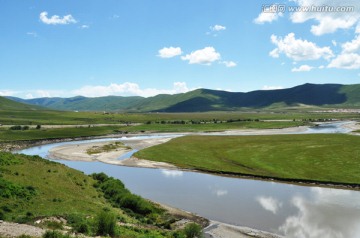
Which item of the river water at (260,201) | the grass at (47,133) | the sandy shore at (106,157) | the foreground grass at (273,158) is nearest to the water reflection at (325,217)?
the river water at (260,201)

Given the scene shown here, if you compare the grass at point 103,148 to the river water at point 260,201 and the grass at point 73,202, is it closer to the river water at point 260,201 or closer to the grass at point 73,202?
the river water at point 260,201

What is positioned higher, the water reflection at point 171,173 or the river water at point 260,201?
the water reflection at point 171,173

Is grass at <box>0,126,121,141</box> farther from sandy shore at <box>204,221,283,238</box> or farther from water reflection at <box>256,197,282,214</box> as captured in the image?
sandy shore at <box>204,221,283,238</box>

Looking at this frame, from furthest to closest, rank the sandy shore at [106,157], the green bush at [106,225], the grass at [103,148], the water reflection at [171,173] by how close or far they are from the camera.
Result: the grass at [103,148]
the sandy shore at [106,157]
the water reflection at [171,173]
the green bush at [106,225]

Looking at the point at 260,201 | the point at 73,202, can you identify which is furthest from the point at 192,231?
the point at 260,201

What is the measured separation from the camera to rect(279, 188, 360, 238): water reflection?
134 feet

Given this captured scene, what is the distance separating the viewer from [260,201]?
2148 inches

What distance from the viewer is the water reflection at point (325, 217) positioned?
40969mm

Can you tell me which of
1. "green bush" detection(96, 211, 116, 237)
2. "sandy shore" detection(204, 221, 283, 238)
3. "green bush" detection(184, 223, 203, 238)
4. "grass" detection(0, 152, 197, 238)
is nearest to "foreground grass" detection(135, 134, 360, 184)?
"sandy shore" detection(204, 221, 283, 238)

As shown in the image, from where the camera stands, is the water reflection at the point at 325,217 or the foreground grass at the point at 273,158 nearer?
the water reflection at the point at 325,217

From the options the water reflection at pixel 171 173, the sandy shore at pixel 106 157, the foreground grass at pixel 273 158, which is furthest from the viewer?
the sandy shore at pixel 106 157

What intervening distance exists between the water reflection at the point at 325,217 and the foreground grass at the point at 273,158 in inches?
435

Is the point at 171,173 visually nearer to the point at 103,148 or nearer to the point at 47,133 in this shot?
the point at 103,148

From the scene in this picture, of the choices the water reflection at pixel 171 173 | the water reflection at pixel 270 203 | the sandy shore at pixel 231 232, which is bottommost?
the water reflection at pixel 270 203
